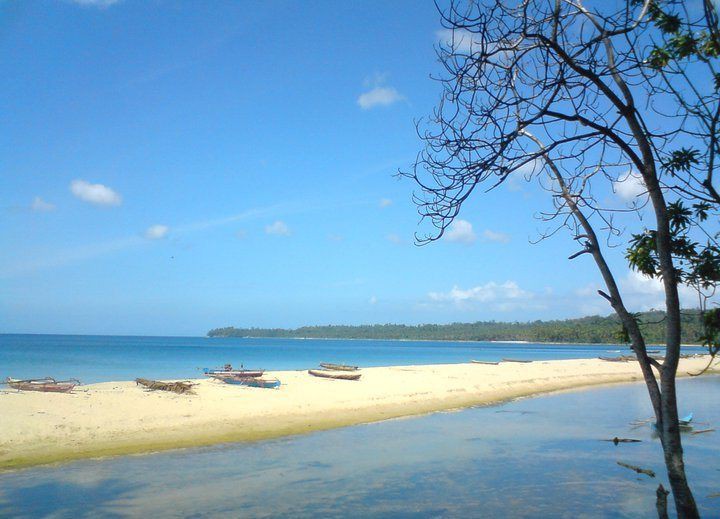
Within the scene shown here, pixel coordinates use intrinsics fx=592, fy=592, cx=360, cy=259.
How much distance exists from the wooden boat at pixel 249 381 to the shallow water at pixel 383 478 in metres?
8.56

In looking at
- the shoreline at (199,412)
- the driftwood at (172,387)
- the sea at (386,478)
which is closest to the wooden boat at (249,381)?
the shoreline at (199,412)

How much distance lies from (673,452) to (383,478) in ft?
25.9

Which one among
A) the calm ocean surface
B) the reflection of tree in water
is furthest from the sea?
the calm ocean surface

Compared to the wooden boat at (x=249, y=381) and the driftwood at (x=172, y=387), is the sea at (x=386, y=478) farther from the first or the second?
the wooden boat at (x=249, y=381)

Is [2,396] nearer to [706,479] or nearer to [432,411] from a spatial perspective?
[432,411]

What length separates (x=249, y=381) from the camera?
25516 mm

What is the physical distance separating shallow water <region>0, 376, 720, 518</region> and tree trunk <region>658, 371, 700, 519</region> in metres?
5.36

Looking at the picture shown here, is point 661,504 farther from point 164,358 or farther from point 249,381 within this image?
point 164,358

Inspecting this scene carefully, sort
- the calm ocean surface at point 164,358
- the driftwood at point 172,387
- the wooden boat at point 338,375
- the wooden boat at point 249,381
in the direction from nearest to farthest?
the driftwood at point 172,387 → the wooden boat at point 249,381 → the wooden boat at point 338,375 → the calm ocean surface at point 164,358

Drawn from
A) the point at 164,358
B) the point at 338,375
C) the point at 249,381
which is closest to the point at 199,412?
the point at 249,381

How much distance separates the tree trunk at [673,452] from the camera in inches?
181

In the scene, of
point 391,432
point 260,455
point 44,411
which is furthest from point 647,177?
point 44,411

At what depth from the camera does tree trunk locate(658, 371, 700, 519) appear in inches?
181

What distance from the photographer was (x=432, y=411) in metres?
21.2
